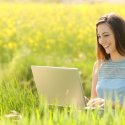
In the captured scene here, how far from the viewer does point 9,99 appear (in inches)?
167

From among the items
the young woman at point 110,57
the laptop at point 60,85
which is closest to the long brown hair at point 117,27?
the young woman at point 110,57

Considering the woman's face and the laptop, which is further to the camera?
the woman's face

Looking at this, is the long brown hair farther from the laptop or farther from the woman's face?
the laptop

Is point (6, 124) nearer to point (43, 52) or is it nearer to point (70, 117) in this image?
point (70, 117)

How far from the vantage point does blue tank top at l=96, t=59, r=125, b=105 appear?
442 cm

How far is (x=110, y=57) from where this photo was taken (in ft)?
15.4

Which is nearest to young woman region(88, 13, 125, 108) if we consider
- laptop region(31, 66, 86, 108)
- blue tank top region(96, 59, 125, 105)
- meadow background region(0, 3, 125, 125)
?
blue tank top region(96, 59, 125, 105)

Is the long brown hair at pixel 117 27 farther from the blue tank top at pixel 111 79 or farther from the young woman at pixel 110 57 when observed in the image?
the blue tank top at pixel 111 79

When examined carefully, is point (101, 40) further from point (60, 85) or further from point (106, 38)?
point (60, 85)

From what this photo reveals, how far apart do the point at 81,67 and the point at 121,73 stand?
188 inches

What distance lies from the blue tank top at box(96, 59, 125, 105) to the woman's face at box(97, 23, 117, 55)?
0.14 metres

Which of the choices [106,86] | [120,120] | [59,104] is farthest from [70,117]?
[106,86]

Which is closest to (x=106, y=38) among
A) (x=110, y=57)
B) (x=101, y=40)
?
(x=101, y=40)

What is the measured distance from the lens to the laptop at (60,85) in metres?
4.07
